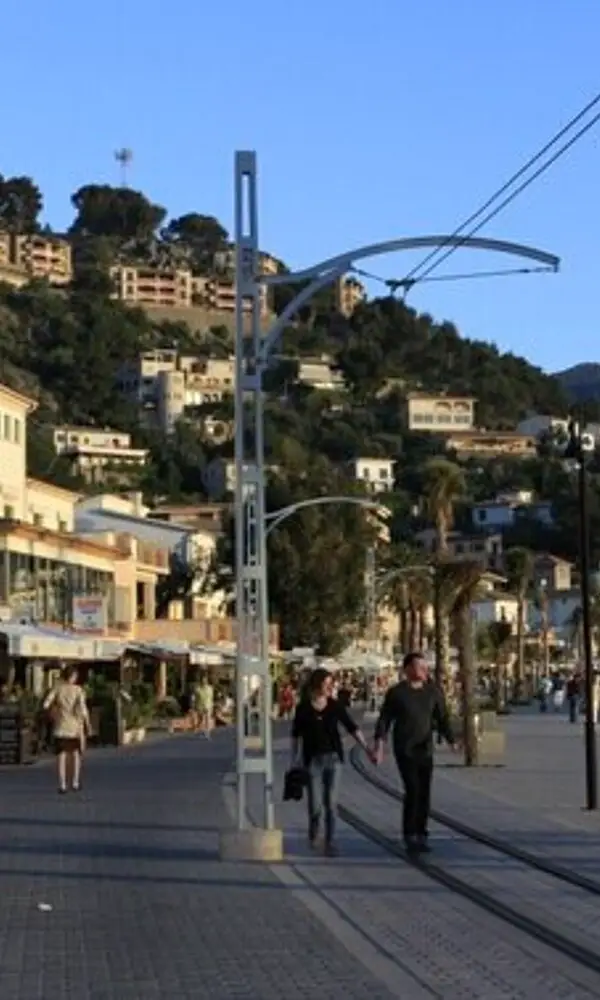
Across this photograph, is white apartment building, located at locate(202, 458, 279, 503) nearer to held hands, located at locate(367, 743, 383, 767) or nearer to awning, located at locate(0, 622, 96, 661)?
awning, located at locate(0, 622, 96, 661)

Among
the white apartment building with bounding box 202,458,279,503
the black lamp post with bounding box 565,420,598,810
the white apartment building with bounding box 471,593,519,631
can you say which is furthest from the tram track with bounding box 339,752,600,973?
the white apartment building with bounding box 202,458,279,503

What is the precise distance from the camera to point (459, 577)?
127ft

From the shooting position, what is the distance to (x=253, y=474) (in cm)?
1841

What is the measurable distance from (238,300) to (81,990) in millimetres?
8552

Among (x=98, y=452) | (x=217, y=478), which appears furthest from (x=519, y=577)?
(x=98, y=452)

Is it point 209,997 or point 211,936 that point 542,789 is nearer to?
point 211,936

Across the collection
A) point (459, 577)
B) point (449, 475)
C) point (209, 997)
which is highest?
point (449, 475)

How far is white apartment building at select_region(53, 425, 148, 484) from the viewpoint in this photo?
552ft

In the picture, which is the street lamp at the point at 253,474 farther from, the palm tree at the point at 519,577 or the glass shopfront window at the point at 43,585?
the palm tree at the point at 519,577

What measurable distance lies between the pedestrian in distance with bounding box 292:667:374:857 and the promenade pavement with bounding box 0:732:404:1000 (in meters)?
1.01

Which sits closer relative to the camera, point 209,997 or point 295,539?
point 209,997

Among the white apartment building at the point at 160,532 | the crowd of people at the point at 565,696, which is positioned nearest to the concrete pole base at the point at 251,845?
the crowd of people at the point at 565,696

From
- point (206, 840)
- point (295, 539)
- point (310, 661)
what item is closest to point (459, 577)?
point (206, 840)

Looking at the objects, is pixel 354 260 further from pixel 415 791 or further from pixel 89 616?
pixel 89 616
